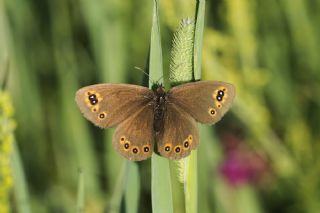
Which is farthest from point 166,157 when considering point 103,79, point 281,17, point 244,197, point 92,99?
point 281,17

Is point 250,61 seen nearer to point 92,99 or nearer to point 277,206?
point 277,206

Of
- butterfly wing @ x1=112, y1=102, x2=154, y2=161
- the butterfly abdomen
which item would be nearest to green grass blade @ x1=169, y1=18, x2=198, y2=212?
butterfly wing @ x1=112, y1=102, x2=154, y2=161

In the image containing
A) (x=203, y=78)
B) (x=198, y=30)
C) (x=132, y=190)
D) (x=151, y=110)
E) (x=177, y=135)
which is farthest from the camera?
(x=203, y=78)

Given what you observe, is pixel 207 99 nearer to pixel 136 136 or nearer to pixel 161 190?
pixel 136 136

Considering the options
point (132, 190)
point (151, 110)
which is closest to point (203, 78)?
point (151, 110)

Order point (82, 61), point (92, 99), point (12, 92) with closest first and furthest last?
1. point (92, 99)
2. point (12, 92)
3. point (82, 61)

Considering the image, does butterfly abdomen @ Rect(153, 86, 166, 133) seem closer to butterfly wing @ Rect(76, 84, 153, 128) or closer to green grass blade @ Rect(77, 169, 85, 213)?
butterfly wing @ Rect(76, 84, 153, 128)
